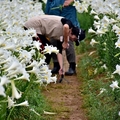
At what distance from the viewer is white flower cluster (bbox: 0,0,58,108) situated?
2988 millimetres

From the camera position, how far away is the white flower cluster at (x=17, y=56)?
2988 mm

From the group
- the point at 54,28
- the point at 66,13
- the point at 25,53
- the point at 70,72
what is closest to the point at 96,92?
the point at 54,28

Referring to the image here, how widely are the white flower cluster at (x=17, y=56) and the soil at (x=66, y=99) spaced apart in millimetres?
614

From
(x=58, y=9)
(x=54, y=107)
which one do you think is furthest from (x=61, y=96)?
(x=58, y=9)

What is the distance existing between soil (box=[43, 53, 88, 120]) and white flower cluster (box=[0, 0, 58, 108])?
2.02ft

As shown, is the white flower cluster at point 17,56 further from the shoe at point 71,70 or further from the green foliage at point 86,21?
the green foliage at point 86,21

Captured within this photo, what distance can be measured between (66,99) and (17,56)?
1.44m

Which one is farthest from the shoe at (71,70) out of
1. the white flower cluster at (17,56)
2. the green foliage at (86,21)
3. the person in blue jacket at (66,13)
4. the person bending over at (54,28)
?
the green foliage at (86,21)

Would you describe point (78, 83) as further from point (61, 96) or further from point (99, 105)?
point (99, 105)

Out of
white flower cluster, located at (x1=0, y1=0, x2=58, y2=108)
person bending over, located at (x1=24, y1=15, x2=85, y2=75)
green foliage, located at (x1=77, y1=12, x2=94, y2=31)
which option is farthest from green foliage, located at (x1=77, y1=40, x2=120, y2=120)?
green foliage, located at (x1=77, y1=12, x2=94, y2=31)

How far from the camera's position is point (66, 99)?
5.71 meters

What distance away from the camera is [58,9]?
7312 millimetres

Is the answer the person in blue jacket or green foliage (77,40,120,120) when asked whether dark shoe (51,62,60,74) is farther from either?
green foliage (77,40,120,120)

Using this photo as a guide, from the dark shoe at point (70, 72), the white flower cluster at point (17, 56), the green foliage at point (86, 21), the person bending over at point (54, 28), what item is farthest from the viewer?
the green foliage at point (86, 21)
